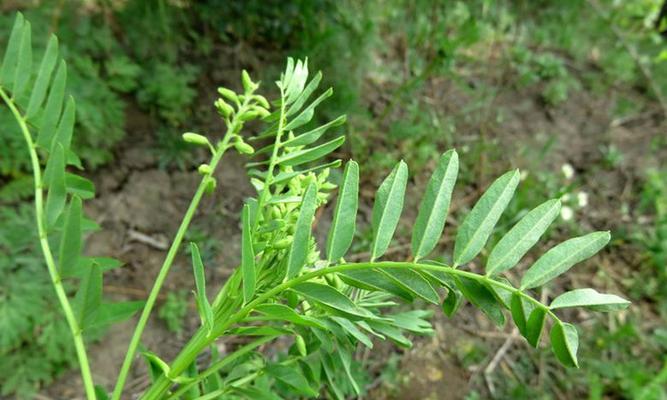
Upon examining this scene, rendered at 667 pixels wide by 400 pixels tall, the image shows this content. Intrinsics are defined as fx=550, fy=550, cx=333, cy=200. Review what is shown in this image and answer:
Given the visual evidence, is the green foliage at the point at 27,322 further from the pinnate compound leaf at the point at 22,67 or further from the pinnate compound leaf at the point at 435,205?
the pinnate compound leaf at the point at 435,205

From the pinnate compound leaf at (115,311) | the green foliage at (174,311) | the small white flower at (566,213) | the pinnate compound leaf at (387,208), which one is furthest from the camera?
the small white flower at (566,213)

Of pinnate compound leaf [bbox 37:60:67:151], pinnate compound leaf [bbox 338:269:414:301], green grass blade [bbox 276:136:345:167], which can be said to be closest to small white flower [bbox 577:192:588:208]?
green grass blade [bbox 276:136:345:167]

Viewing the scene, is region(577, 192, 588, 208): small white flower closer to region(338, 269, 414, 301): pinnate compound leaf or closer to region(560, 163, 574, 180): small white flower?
region(560, 163, 574, 180): small white flower

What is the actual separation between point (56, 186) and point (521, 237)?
0.66m

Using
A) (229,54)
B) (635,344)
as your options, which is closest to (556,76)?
(635,344)

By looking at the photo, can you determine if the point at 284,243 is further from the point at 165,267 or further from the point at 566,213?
the point at 566,213

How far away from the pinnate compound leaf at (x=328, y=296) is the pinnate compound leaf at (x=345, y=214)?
0.12 ft

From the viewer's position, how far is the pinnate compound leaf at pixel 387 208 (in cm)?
67

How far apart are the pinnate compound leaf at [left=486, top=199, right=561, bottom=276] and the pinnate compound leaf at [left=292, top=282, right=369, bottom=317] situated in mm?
163

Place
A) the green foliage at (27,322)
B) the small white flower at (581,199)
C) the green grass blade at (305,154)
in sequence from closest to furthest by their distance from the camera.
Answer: the green grass blade at (305,154) < the green foliage at (27,322) < the small white flower at (581,199)

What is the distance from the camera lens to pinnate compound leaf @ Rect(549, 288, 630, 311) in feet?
1.86

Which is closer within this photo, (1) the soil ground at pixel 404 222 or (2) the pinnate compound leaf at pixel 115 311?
(2) the pinnate compound leaf at pixel 115 311

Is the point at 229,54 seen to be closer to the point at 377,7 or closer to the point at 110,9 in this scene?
the point at 110,9

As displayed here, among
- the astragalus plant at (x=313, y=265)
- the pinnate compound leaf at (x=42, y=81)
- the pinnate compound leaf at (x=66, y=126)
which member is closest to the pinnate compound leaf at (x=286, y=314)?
the astragalus plant at (x=313, y=265)
